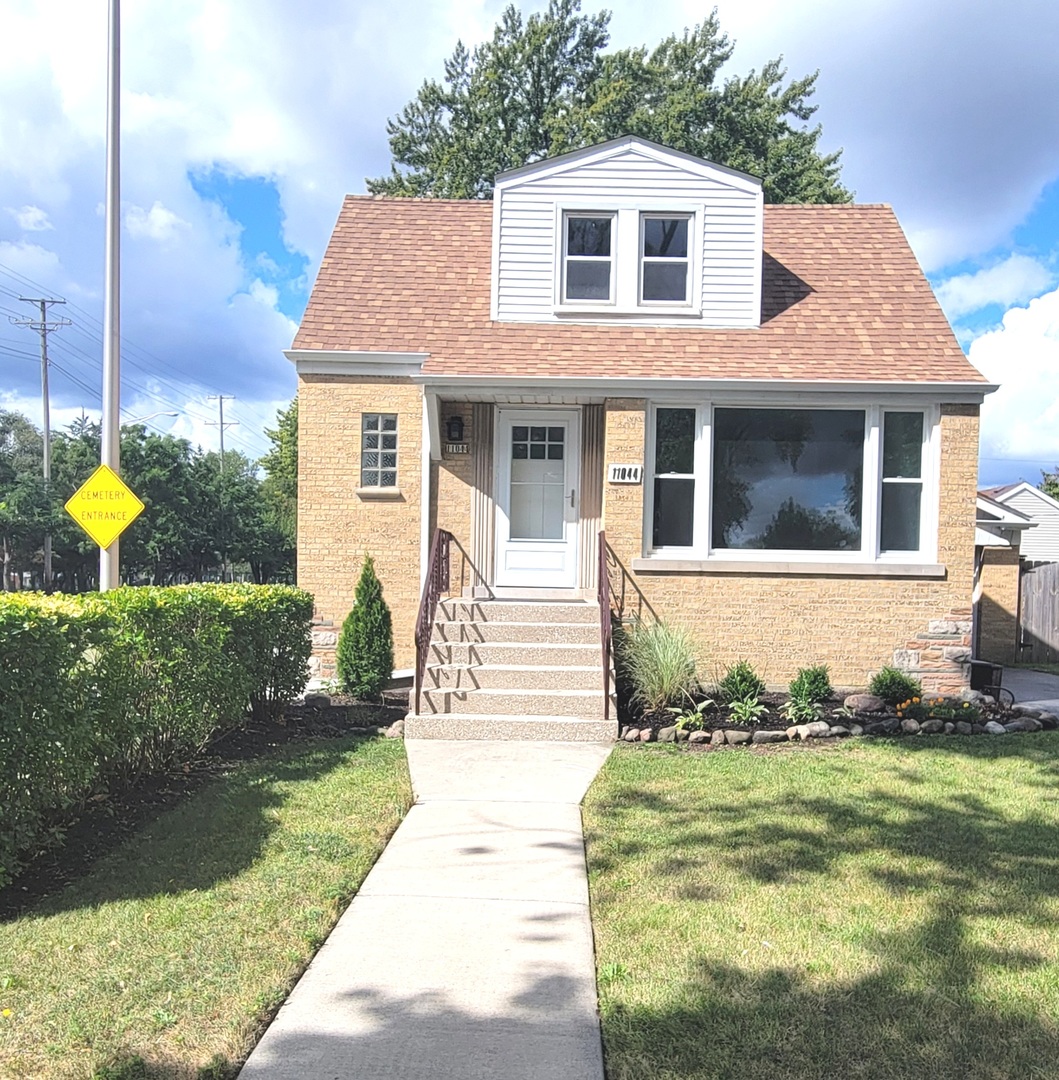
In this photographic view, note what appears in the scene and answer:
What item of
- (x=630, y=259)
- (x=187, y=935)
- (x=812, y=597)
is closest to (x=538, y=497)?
(x=630, y=259)

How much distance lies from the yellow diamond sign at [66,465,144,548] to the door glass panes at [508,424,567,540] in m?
4.44

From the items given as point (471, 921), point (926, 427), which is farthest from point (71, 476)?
point (471, 921)

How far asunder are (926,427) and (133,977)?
32.5 ft

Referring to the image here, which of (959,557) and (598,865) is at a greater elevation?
(959,557)

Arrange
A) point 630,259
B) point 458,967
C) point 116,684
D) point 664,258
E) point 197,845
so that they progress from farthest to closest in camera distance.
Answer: point 664,258 < point 630,259 < point 116,684 < point 197,845 < point 458,967

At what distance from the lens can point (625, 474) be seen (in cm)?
1062

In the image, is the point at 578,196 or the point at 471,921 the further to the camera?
the point at 578,196

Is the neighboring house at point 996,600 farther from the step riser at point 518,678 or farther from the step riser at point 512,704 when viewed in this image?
the step riser at point 512,704

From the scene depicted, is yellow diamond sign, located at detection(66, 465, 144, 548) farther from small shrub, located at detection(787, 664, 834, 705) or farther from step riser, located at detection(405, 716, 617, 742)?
small shrub, located at detection(787, 664, 834, 705)

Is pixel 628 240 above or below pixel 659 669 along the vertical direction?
above

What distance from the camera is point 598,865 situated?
5.32m

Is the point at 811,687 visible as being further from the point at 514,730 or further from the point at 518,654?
the point at 514,730

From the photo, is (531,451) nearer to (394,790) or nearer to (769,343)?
(769,343)

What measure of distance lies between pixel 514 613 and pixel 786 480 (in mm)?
3610
